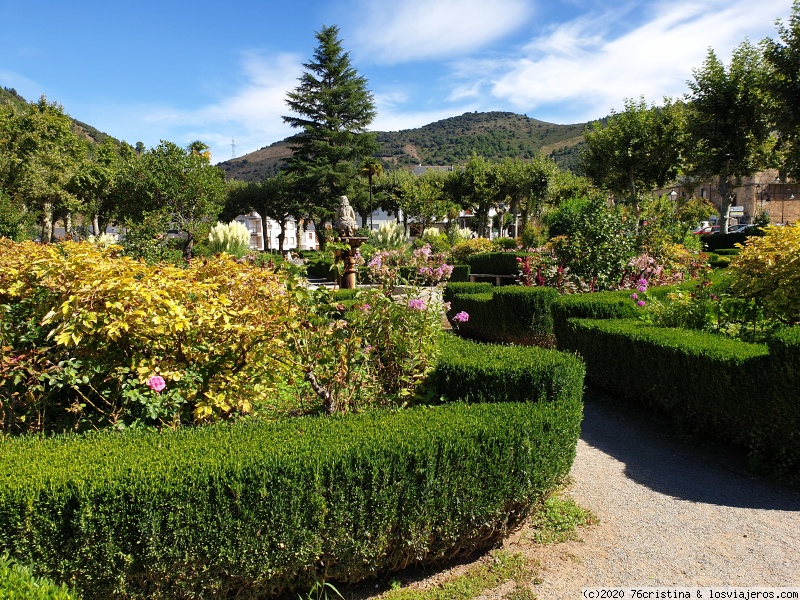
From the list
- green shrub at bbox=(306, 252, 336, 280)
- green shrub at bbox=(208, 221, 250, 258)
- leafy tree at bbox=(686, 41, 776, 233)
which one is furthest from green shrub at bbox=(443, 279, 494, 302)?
leafy tree at bbox=(686, 41, 776, 233)

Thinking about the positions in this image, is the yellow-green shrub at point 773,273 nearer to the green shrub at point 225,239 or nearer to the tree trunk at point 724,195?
the green shrub at point 225,239

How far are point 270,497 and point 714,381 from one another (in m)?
3.42

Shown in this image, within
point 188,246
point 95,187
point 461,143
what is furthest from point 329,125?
point 461,143

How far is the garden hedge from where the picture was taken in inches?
143

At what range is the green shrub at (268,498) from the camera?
2156 millimetres

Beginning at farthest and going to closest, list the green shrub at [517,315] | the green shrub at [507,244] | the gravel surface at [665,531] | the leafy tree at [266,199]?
the leafy tree at [266,199]
the green shrub at [507,244]
the green shrub at [517,315]
the gravel surface at [665,531]

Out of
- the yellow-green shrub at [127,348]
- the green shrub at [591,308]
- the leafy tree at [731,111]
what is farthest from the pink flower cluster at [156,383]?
the leafy tree at [731,111]

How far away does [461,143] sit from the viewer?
126500 mm

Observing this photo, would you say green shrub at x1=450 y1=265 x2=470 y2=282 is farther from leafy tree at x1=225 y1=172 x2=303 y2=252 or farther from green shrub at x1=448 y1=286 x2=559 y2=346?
leafy tree at x1=225 y1=172 x2=303 y2=252

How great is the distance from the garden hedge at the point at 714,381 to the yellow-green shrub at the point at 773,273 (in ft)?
1.97

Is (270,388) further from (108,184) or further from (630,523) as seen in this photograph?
(108,184)

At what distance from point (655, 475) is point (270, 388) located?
2.84 metres

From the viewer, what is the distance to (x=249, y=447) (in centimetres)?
255

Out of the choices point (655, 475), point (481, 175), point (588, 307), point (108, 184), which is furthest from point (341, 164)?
point (655, 475)
